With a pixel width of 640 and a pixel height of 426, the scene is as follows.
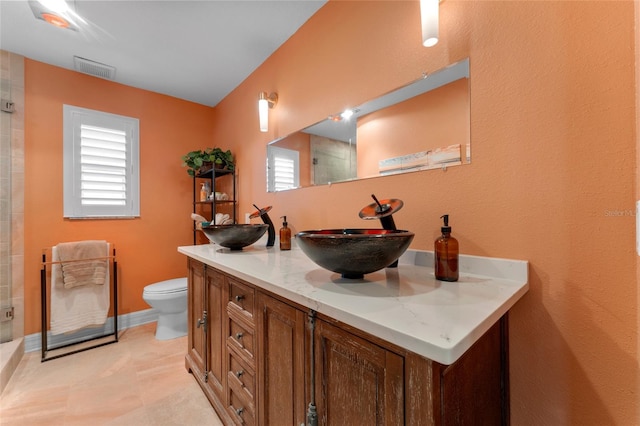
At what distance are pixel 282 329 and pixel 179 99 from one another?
9.38 ft

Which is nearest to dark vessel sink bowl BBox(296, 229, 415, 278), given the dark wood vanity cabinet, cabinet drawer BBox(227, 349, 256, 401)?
the dark wood vanity cabinet

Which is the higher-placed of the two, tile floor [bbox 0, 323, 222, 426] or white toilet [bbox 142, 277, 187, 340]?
white toilet [bbox 142, 277, 187, 340]

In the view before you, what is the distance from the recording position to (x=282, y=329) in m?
0.89

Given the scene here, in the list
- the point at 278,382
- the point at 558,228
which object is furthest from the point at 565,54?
the point at 278,382

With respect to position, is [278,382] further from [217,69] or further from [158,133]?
[158,133]

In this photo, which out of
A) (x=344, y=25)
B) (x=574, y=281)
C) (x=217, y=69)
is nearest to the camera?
(x=574, y=281)

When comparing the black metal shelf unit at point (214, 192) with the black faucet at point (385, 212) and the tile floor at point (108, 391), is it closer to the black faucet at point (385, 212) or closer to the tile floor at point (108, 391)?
the tile floor at point (108, 391)

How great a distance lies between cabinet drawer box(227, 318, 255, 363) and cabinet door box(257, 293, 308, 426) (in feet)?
0.30

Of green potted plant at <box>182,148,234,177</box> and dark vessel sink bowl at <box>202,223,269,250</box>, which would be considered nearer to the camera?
dark vessel sink bowl at <box>202,223,269,250</box>

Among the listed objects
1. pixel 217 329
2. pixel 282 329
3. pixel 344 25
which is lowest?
pixel 217 329

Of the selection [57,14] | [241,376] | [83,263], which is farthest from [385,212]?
[83,263]

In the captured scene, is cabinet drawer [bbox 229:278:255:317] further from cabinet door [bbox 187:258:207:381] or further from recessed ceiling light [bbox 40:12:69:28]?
recessed ceiling light [bbox 40:12:69:28]

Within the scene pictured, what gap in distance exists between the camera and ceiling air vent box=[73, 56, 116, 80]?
2.13 meters

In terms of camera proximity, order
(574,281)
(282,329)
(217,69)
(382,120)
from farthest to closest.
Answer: (217,69), (382,120), (282,329), (574,281)
